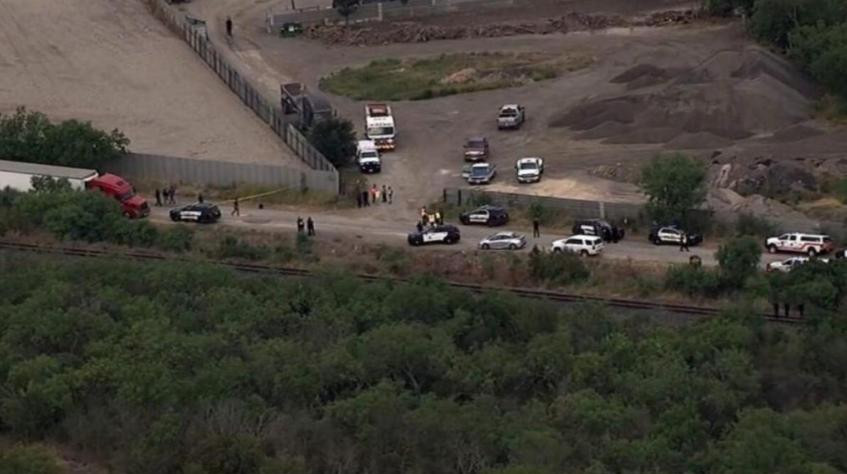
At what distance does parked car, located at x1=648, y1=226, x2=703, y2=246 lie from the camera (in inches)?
1890

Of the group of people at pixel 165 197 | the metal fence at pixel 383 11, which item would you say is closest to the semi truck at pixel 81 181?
the group of people at pixel 165 197

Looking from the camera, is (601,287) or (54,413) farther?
(601,287)

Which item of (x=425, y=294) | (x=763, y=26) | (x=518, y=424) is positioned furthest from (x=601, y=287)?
(x=763, y=26)

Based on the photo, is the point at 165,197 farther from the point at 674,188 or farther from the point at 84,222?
the point at 674,188

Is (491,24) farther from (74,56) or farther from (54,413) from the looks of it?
(54,413)

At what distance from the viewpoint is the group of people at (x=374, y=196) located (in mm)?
53250

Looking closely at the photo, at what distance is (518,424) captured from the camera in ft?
109

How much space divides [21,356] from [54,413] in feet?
11.0

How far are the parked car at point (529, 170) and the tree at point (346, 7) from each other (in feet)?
83.5

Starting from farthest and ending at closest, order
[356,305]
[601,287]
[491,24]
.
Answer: [491,24]
[601,287]
[356,305]

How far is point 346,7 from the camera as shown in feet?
259

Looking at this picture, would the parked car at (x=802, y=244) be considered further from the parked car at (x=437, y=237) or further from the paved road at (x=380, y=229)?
the parked car at (x=437, y=237)

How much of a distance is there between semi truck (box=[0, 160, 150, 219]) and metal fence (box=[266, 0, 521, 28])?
80.9ft

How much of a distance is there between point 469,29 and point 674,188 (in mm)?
29040
